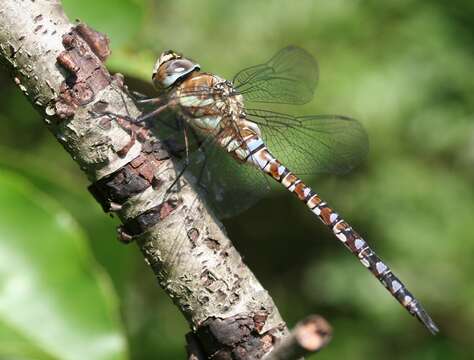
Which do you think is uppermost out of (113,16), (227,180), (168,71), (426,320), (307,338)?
(113,16)

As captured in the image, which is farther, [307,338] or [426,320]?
[426,320]

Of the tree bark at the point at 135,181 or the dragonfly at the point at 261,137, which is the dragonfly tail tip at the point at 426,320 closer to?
the dragonfly at the point at 261,137

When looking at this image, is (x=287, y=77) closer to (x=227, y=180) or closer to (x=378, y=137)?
(x=227, y=180)

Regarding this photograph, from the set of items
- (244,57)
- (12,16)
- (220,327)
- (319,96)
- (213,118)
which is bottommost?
(220,327)

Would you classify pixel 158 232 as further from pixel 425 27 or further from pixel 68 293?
pixel 425 27

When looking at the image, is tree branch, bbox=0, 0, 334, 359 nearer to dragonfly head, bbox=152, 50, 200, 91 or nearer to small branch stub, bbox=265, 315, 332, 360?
small branch stub, bbox=265, 315, 332, 360

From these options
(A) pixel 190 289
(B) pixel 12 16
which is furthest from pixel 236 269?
(B) pixel 12 16


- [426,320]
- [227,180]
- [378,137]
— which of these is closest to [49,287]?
[227,180]
